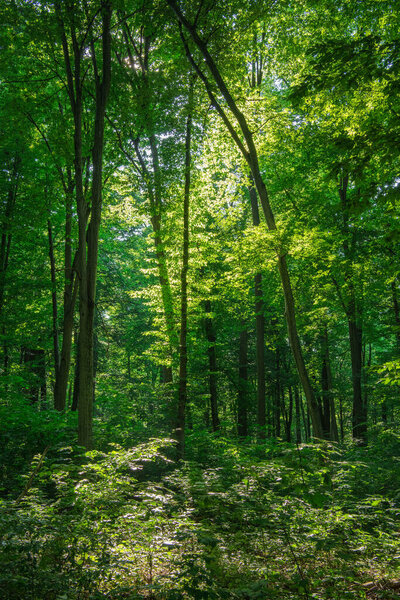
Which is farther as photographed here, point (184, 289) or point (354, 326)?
point (354, 326)

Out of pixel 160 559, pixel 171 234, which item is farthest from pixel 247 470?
pixel 171 234

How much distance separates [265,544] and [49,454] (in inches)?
224

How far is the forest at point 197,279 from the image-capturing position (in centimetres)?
367

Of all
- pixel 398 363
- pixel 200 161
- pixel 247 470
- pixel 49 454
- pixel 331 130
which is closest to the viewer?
pixel 398 363

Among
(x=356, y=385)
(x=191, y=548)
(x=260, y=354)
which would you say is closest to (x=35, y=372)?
(x=260, y=354)

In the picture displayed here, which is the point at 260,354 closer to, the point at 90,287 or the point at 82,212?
the point at 90,287

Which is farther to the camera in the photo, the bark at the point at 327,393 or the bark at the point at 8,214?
the bark at the point at 327,393

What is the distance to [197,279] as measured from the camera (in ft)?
36.2

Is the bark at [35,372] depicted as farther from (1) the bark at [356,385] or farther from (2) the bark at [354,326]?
(1) the bark at [356,385]

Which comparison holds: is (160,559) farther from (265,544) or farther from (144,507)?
(265,544)

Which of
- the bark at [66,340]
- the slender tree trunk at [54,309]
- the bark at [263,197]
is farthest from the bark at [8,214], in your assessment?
the bark at [263,197]

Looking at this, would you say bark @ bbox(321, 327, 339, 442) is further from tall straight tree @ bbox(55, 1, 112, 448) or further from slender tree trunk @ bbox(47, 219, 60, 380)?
tall straight tree @ bbox(55, 1, 112, 448)

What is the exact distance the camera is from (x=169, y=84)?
9.70 m

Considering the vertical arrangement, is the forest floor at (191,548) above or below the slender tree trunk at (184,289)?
below
